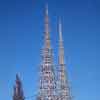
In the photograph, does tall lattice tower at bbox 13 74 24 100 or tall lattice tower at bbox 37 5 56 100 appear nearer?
tall lattice tower at bbox 13 74 24 100

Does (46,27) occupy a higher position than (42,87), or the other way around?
(46,27)

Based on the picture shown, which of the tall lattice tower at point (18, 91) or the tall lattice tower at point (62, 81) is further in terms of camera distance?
the tall lattice tower at point (62, 81)

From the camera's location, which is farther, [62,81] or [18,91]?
[62,81]

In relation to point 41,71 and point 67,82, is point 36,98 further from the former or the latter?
point 67,82

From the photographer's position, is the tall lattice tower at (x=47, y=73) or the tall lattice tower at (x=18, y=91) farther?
the tall lattice tower at (x=47, y=73)

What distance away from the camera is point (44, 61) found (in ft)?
454

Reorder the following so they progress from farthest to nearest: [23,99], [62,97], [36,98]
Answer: [62,97], [36,98], [23,99]

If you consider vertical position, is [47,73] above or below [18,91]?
above

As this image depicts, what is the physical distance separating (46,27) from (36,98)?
1832 centimetres

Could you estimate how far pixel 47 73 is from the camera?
137500 millimetres

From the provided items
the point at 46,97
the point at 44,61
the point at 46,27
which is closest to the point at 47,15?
the point at 46,27

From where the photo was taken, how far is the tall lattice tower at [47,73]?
135325 mm

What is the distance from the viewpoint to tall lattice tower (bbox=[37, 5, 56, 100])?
444ft

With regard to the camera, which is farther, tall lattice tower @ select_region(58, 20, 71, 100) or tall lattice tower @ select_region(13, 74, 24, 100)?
tall lattice tower @ select_region(58, 20, 71, 100)
